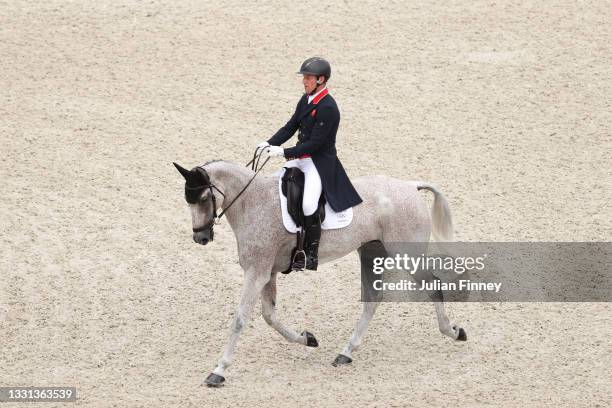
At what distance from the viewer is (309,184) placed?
10.2 meters

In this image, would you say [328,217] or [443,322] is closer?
[328,217]

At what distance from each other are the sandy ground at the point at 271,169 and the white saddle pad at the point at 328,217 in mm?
1426

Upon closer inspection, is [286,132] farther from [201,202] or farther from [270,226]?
[201,202]

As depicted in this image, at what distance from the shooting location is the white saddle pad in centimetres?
1012

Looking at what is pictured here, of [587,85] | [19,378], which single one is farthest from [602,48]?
[19,378]

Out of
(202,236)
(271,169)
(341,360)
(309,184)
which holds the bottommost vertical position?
(341,360)

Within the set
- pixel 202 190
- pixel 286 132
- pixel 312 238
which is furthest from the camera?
pixel 286 132

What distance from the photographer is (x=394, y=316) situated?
11.6m

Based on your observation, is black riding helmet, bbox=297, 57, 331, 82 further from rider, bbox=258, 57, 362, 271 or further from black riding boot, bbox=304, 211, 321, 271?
black riding boot, bbox=304, 211, 321, 271

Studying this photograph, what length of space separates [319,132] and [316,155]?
0.25m

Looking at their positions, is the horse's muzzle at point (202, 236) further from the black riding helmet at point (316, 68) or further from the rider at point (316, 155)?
the black riding helmet at point (316, 68)

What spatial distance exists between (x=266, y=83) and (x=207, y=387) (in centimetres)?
867

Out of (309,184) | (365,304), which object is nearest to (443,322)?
(365,304)

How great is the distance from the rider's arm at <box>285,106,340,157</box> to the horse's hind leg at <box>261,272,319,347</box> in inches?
49.7
